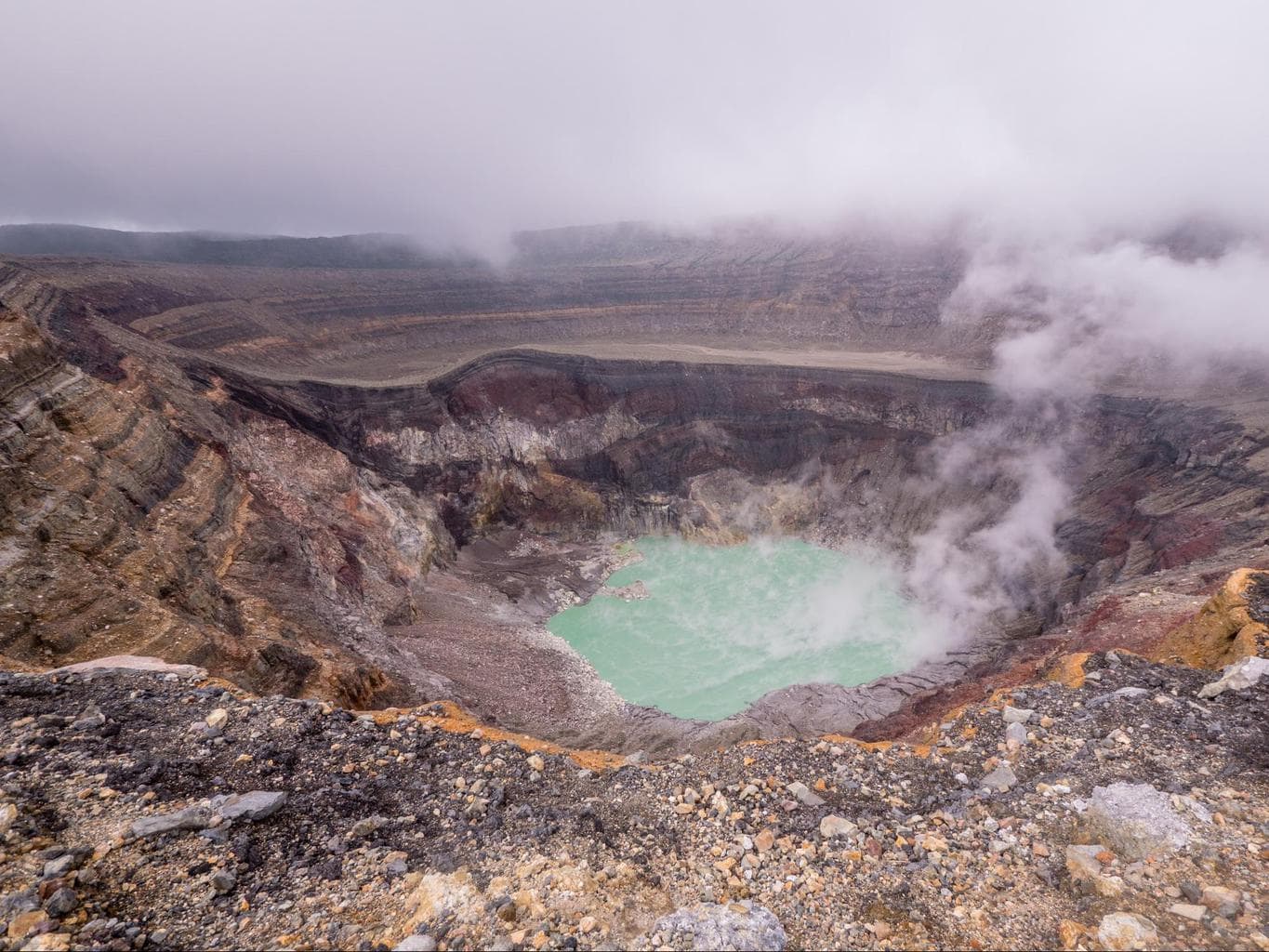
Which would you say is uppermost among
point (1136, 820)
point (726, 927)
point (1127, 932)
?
point (1127, 932)

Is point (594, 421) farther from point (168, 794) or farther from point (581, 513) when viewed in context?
point (168, 794)

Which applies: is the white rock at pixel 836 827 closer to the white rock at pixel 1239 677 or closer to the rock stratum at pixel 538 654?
the rock stratum at pixel 538 654

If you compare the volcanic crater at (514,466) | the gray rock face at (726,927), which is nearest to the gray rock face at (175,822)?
the gray rock face at (726,927)

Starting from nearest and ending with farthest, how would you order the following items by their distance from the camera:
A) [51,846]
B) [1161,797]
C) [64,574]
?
[51,846] < [1161,797] < [64,574]

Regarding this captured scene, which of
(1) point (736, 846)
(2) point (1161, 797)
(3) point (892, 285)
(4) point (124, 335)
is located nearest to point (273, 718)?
(1) point (736, 846)

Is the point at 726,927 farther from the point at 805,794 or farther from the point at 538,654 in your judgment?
the point at 538,654

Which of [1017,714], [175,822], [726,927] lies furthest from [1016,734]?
[175,822]
